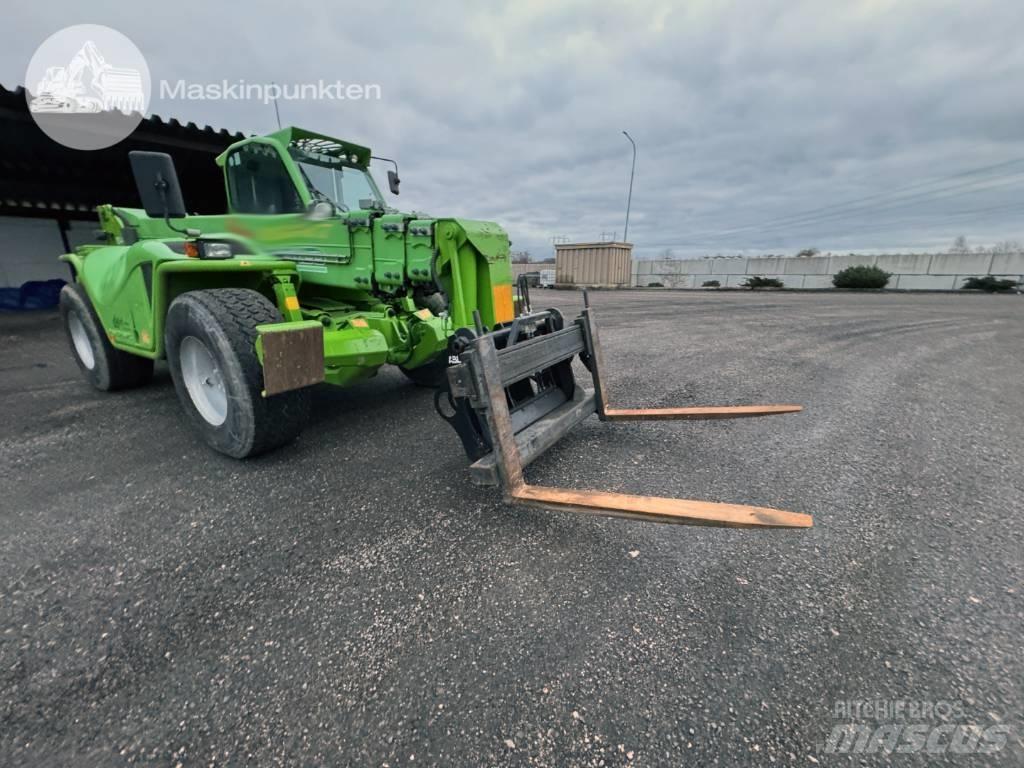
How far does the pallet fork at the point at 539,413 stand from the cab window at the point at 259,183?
2399mm

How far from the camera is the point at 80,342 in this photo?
5.17 m

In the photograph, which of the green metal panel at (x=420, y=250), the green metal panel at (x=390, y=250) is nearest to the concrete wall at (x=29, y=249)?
the green metal panel at (x=390, y=250)

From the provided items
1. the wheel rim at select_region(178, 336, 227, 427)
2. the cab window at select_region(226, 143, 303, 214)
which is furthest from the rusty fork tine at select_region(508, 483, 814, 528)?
the cab window at select_region(226, 143, 303, 214)

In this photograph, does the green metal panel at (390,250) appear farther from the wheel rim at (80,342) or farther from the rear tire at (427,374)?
the wheel rim at (80,342)

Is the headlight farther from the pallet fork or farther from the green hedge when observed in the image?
the green hedge

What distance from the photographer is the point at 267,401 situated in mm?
3117

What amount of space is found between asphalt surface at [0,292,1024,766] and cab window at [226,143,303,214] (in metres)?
2.14

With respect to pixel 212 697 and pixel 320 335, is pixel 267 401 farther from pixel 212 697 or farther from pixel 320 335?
pixel 212 697

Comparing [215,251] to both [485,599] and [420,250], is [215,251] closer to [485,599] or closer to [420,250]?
[420,250]

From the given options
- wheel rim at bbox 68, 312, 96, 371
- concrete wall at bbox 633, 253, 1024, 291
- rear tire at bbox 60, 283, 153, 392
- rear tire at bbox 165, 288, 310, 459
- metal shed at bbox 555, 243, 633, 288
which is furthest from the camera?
concrete wall at bbox 633, 253, 1024, 291

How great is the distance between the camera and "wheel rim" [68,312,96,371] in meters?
4.97

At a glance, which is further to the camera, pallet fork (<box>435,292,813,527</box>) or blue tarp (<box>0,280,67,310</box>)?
blue tarp (<box>0,280,67,310</box>)

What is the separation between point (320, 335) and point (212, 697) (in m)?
2.07

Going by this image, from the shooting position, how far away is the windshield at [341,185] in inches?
160
